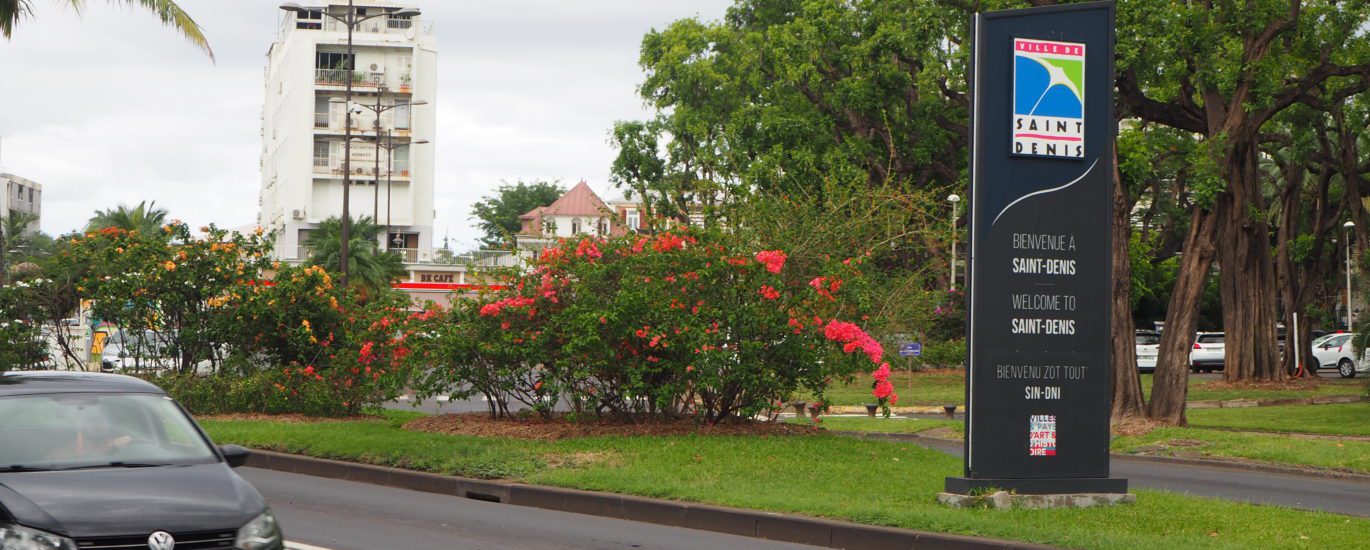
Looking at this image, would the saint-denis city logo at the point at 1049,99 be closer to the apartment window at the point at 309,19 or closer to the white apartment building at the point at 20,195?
the apartment window at the point at 309,19

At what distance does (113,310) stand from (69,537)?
657 inches

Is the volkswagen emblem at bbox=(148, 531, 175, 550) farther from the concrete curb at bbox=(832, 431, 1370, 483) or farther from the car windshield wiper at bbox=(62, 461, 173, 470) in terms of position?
the concrete curb at bbox=(832, 431, 1370, 483)

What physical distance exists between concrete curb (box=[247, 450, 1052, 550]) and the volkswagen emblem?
576cm

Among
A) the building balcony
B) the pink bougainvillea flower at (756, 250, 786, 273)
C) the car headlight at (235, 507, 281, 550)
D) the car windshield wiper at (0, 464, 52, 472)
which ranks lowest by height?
the car headlight at (235, 507, 281, 550)

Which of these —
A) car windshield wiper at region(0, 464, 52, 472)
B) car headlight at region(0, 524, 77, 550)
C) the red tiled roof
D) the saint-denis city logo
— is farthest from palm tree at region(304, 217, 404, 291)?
the red tiled roof

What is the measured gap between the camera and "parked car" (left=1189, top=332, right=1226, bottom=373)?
5547cm

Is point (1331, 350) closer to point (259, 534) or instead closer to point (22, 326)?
point (22, 326)

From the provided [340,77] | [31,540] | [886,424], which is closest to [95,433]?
[31,540]

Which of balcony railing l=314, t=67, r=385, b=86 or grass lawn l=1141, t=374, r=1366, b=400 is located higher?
balcony railing l=314, t=67, r=385, b=86

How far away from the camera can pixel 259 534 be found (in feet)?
22.8

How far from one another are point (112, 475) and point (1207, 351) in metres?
53.8

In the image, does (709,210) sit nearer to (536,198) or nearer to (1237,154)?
(1237,154)

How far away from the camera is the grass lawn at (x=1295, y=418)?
25.8m

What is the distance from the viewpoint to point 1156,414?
985 inches
